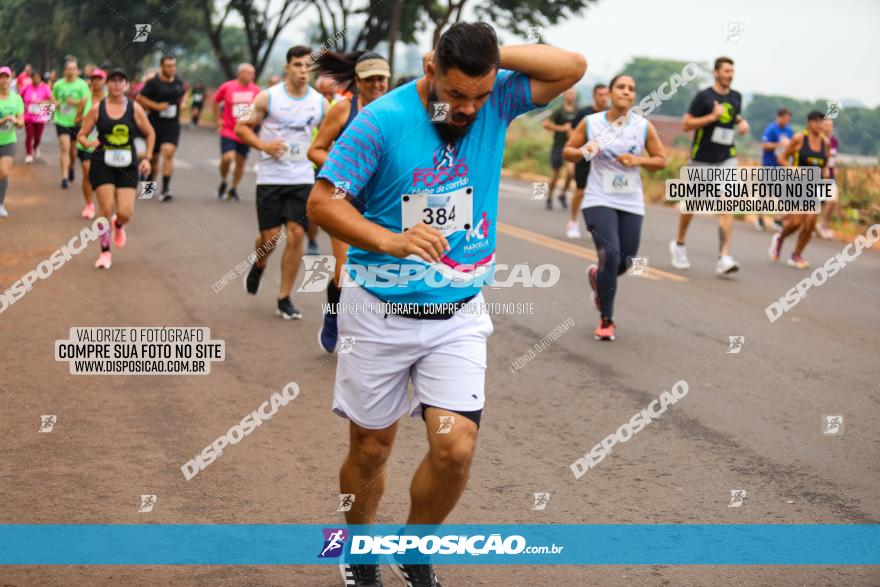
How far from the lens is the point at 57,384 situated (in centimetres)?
751

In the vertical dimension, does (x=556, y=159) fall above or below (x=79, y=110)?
below

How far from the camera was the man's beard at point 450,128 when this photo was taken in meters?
3.88

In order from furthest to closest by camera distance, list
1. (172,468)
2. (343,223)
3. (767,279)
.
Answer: (767,279), (172,468), (343,223)

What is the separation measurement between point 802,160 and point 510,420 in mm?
9879

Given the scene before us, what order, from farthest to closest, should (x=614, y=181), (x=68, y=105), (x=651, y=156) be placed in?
(x=68, y=105) → (x=651, y=156) → (x=614, y=181)

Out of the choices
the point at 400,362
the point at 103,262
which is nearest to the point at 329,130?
the point at 103,262

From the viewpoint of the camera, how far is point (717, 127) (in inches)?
535

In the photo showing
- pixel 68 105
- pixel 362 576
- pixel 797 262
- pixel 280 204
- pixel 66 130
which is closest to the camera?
pixel 362 576

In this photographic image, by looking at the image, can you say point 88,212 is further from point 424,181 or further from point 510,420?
point 424,181

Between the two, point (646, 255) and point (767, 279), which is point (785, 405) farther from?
point (646, 255)

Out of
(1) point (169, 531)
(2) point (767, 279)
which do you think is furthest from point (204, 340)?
(2) point (767, 279)

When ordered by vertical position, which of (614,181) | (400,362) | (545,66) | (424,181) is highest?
(545,66)

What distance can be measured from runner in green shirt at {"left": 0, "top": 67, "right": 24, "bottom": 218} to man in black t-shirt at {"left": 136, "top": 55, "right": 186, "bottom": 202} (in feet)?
9.45

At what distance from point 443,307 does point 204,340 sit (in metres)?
5.25
